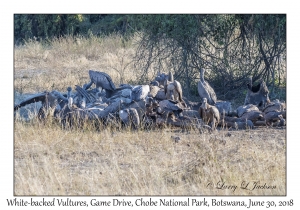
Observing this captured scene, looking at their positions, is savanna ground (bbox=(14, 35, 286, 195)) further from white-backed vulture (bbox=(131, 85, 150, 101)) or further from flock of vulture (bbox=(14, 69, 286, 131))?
white-backed vulture (bbox=(131, 85, 150, 101))

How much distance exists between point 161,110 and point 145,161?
1.91 meters

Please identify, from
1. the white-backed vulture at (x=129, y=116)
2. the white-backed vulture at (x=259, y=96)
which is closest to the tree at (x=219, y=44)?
the white-backed vulture at (x=259, y=96)

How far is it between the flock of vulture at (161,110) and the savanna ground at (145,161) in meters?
0.21

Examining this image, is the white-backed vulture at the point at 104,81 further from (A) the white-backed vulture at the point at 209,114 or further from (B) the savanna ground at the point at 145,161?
(A) the white-backed vulture at the point at 209,114

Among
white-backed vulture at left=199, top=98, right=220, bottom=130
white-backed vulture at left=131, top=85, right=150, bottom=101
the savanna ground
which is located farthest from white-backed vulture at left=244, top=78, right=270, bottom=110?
white-backed vulture at left=131, top=85, right=150, bottom=101

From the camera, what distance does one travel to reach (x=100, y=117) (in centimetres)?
1052

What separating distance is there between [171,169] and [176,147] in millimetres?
1168

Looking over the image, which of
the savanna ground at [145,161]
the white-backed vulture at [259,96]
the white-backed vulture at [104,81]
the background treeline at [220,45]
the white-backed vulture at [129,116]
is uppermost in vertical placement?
the background treeline at [220,45]

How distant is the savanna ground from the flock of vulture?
214 mm

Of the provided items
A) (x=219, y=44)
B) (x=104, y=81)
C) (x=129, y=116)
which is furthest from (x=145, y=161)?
(x=219, y=44)

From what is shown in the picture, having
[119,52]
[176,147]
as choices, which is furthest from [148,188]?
[119,52]

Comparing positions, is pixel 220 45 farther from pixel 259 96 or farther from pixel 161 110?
pixel 161 110

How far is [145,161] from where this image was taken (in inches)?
344

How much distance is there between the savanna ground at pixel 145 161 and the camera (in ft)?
24.8
